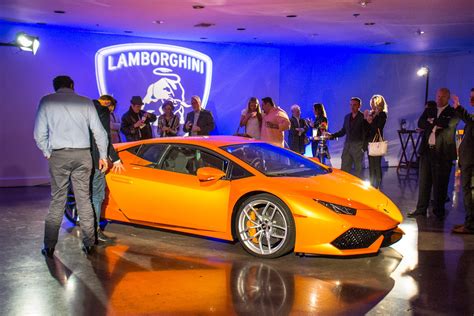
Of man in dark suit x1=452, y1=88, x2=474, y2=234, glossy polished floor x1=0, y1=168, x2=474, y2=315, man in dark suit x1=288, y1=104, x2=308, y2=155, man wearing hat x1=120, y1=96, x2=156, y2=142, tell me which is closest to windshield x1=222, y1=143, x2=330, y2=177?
glossy polished floor x1=0, y1=168, x2=474, y2=315

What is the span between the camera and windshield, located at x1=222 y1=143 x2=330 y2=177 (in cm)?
579

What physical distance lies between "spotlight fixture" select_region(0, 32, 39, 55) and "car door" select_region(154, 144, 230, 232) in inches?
203

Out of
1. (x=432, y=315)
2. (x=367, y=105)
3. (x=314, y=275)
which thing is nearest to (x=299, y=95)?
(x=367, y=105)

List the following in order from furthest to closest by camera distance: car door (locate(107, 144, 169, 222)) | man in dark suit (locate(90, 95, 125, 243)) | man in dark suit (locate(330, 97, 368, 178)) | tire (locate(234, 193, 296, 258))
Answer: man in dark suit (locate(330, 97, 368, 178)) < car door (locate(107, 144, 169, 222)) < man in dark suit (locate(90, 95, 125, 243)) < tire (locate(234, 193, 296, 258))

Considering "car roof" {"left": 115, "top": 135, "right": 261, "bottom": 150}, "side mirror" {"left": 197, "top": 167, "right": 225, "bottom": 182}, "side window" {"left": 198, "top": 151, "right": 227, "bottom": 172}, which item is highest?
"car roof" {"left": 115, "top": 135, "right": 261, "bottom": 150}

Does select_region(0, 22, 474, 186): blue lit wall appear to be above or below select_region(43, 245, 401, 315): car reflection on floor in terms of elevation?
above

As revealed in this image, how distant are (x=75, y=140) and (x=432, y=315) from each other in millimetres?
3569

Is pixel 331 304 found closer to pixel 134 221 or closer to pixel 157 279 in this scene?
pixel 157 279

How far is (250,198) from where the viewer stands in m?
5.36

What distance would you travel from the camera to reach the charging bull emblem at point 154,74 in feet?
37.3

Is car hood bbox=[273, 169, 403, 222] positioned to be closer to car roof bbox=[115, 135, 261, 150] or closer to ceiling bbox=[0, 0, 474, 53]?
car roof bbox=[115, 135, 261, 150]

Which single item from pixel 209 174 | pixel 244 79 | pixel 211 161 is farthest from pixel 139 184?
pixel 244 79

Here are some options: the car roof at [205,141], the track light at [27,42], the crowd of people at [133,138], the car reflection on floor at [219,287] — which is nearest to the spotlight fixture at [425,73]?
the crowd of people at [133,138]

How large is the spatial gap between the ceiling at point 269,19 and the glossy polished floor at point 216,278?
11.6 feet
